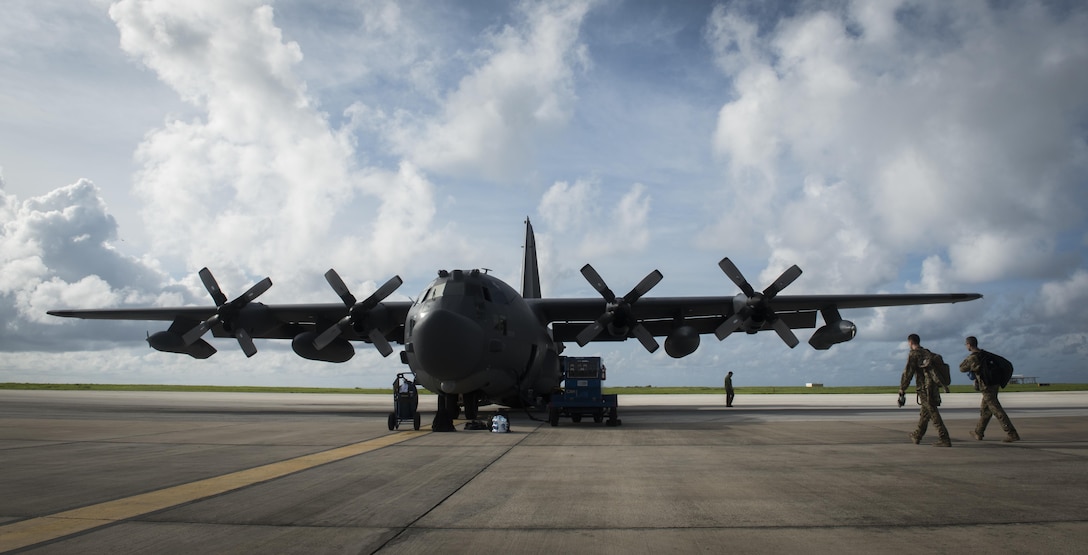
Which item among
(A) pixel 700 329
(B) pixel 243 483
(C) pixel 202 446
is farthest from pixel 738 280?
(B) pixel 243 483

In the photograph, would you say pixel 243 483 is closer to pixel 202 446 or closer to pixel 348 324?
pixel 202 446

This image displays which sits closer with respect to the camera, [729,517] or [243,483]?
[729,517]

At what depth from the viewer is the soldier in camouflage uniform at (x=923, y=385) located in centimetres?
1293

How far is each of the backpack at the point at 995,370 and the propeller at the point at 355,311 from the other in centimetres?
2040

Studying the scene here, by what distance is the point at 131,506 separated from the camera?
708 centimetres

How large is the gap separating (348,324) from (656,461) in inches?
760

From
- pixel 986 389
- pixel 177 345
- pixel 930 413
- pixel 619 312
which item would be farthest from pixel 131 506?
pixel 177 345

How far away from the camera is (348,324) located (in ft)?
91.1

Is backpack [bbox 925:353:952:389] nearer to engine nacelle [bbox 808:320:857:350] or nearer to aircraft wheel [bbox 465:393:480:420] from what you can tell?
aircraft wheel [bbox 465:393:480:420]

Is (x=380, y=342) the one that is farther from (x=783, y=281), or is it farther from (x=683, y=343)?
(x=783, y=281)

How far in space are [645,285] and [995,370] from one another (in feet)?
47.1

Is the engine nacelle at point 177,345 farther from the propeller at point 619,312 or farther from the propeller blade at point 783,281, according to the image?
the propeller blade at point 783,281

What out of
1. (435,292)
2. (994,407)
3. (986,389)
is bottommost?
(994,407)

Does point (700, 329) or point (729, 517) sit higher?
point (700, 329)
